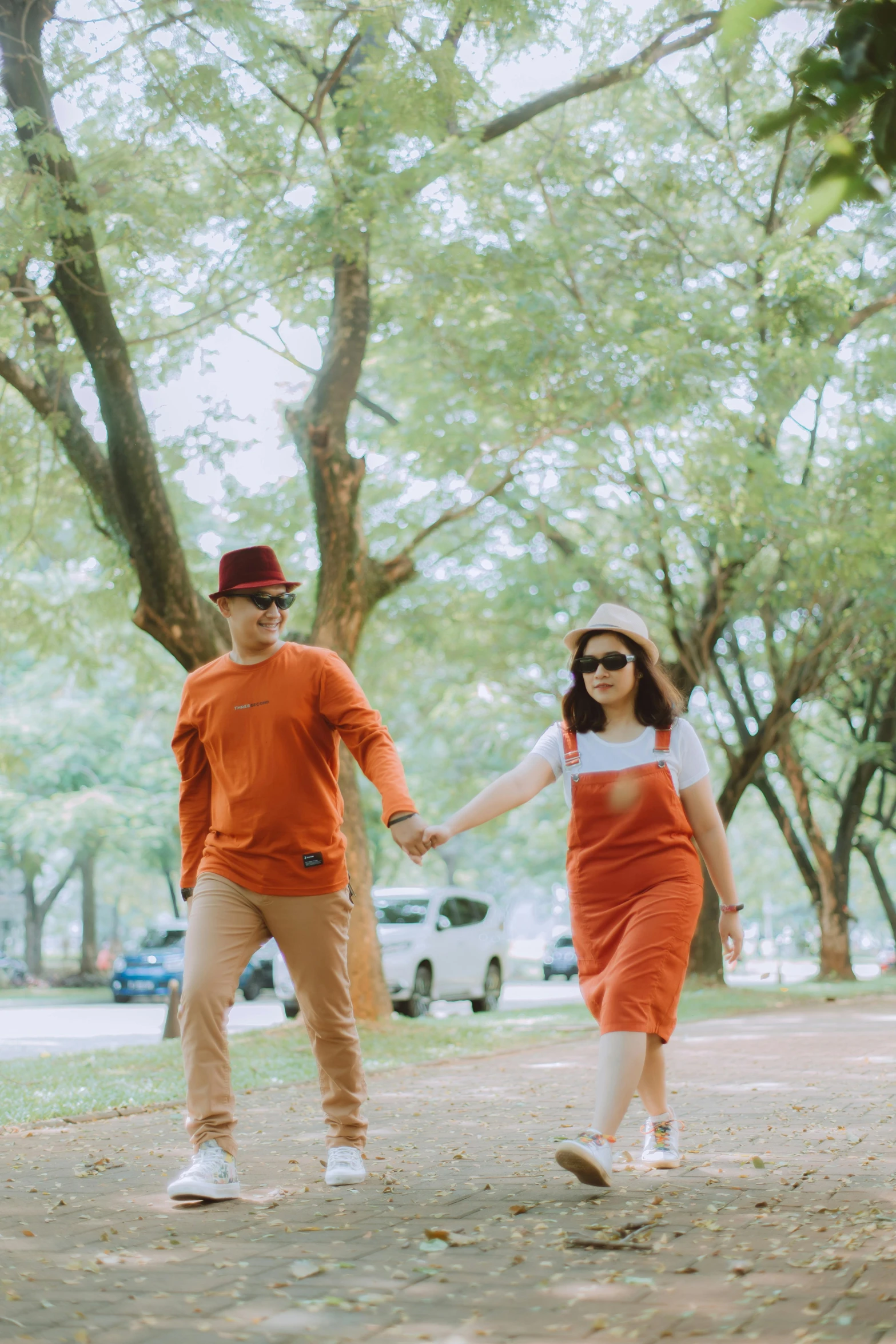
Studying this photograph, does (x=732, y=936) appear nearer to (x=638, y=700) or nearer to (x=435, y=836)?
(x=638, y=700)

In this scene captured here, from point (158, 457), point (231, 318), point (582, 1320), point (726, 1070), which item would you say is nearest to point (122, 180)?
point (231, 318)

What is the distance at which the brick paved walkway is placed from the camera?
11.0ft

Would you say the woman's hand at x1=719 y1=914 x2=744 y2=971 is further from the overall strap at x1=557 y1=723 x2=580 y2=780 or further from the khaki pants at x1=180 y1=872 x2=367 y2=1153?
the khaki pants at x1=180 y1=872 x2=367 y2=1153

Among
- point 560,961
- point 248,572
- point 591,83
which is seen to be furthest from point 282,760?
point 560,961

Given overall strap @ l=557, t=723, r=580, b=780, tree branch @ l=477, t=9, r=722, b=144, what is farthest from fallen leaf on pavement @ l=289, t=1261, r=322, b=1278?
tree branch @ l=477, t=9, r=722, b=144

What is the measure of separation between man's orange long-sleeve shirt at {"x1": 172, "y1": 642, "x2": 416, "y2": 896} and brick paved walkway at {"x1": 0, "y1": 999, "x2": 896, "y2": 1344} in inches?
46.2

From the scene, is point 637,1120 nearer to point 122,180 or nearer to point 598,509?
point 122,180

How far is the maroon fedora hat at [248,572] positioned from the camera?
17.4 feet

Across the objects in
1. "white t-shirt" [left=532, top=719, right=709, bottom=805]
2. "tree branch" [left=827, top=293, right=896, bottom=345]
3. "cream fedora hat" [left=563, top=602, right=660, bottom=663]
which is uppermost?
"tree branch" [left=827, top=293, right=896, bottom=345]

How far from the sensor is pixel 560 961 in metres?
45.2

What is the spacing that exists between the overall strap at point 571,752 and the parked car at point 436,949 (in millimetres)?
12470

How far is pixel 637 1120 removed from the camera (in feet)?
22.9

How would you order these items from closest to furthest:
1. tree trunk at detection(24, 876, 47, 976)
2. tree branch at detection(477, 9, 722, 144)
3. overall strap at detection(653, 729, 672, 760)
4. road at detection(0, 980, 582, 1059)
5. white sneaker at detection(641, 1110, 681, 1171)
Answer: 1. overall strap at detection(653, 729, 672, 760)
2. white sneaker at detection(641, 1110, 681, 1171)
3. tree branch at detection(477, 9, 722, 144)
4. road at detection(0, 980, 582, 1059)
5. tree trunk at detection(24, 876, 47, 976)

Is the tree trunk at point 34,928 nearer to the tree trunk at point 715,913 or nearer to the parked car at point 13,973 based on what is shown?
the parked car at point 13,973
